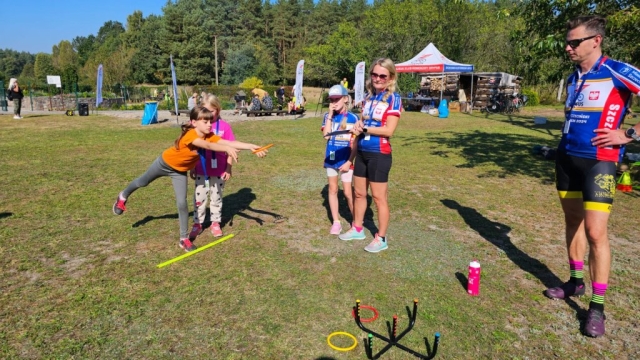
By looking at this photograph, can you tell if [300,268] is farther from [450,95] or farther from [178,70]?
[178,70]

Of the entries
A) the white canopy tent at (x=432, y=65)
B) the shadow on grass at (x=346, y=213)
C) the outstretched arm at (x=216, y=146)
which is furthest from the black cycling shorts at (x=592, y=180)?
the white canopy tent at (x=432, y=65)

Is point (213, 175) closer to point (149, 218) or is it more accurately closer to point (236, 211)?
point (236, 211)

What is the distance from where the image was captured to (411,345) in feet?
10.4

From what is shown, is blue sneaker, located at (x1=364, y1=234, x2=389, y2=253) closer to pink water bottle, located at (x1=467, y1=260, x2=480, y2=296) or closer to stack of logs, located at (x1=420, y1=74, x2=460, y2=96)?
pink water bottle, located at (x1=467, y1=260, x2=480, y2=296)

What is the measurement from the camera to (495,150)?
12656 mm

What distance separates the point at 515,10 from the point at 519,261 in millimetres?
7204

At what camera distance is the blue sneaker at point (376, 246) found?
Result: 488 cm

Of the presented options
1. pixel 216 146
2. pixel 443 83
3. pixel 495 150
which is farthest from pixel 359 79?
pixel 216 146

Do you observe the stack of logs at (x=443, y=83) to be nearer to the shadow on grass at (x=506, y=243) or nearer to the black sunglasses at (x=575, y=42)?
the shadow on grass at (x=506, y=243)

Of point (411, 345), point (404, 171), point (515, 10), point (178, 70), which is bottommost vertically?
point (411, 345)

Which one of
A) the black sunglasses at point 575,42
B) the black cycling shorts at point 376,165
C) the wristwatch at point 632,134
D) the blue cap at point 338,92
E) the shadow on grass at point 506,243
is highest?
the black sunglasses at point 575,42

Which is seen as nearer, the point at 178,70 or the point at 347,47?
the point at 347,47

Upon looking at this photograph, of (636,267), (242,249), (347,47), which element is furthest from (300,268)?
(347,47)

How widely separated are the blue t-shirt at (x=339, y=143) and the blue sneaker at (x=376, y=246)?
106 centimetres
